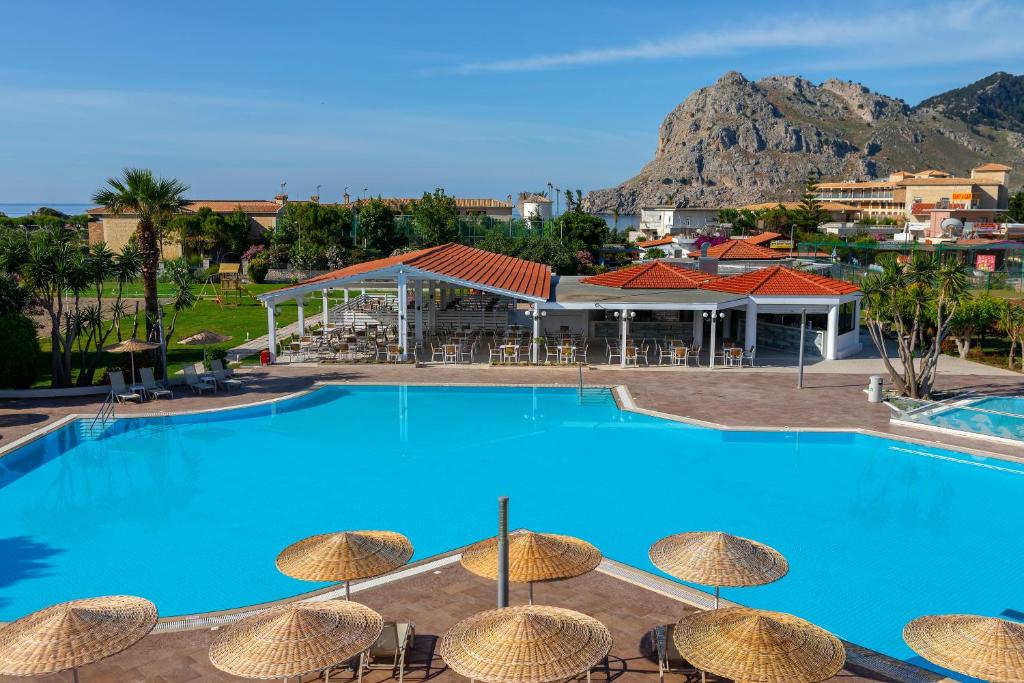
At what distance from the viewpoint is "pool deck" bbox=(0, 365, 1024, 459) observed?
58.1ft

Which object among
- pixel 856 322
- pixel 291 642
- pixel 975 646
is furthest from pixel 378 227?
pixel 975 646

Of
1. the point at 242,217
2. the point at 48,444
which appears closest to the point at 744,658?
the point at 48,444

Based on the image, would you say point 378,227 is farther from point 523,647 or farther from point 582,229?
point 523,647

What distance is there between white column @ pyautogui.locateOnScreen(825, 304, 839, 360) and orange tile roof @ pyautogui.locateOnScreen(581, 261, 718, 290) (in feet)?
14.5

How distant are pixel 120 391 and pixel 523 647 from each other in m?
16.7

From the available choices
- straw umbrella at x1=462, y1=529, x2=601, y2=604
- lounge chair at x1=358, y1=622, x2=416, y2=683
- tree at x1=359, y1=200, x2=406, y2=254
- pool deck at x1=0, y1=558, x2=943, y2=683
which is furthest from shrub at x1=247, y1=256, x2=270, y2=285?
lounge chair at x1=358, y1=622, x2=416, y2=683

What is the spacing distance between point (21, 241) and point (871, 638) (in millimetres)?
20696

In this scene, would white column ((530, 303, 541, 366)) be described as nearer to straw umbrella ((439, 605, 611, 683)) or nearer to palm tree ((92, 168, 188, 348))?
palm tree ((92, 168, 188, 348))

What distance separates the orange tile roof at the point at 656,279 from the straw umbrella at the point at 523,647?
21.5 m

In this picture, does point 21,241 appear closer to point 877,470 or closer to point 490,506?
point 490,506

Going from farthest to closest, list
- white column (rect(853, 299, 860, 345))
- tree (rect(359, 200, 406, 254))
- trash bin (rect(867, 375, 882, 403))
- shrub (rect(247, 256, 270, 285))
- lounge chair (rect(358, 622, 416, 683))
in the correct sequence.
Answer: tree (rect(359, 200, 406, 254)) < shrub (rect(247, 256, 270, 285)) < white column (rect(853, 299, 860, 345)) < trash bin (rect(867, 375, 882, 403)) < lounge chair (rect(358, 622, 416, 683))

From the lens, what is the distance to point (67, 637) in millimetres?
6367

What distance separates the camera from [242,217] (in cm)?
6544

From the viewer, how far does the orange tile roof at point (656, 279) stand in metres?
27.5
